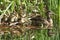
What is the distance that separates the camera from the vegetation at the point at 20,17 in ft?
8.40

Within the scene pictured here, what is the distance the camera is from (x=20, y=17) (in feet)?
8.49

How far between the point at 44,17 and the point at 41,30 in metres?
0.15

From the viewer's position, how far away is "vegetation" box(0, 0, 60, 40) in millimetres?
2561

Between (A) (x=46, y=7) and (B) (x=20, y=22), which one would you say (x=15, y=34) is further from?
(A) (x=46, y=7)

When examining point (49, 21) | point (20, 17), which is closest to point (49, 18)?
point (49, 21)

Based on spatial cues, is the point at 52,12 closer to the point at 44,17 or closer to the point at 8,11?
the point at 44,17

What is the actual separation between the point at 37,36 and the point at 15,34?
0.25m

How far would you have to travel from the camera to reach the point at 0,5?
2.56 metres

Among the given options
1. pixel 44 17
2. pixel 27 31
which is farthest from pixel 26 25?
pixel 44 17

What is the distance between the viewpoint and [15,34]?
2.58 meters

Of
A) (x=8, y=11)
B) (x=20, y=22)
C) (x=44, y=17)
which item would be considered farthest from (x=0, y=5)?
(x=44, y=17)

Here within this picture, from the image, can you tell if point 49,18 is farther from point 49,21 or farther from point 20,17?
point 20,17

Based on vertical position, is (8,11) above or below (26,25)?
above

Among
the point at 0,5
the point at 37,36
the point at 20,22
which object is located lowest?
the point at 37,36
